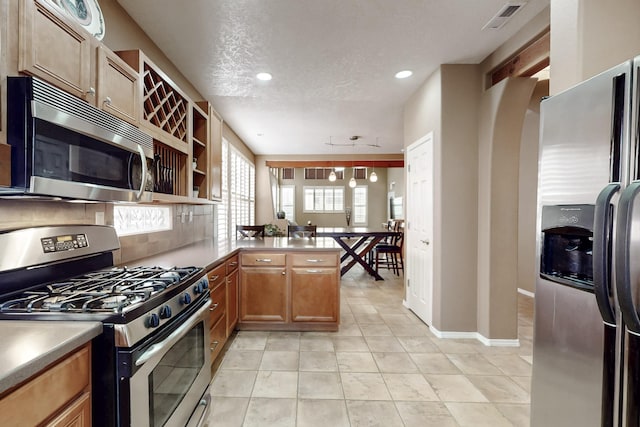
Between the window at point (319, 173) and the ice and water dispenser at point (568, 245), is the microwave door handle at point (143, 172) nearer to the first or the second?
the ice and water dispenser at point (568, 245)

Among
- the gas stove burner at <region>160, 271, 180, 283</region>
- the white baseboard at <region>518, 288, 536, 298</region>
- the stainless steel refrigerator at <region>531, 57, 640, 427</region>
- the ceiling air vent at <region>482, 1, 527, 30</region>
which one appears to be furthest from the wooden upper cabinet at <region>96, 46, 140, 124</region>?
the white baseboard at <region>518, 288, 536, 298</region>

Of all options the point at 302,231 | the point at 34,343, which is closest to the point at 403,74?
the point at 302,231

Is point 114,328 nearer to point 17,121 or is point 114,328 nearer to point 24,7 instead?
point 17,121

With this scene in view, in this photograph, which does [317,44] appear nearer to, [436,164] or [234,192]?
[436,164]

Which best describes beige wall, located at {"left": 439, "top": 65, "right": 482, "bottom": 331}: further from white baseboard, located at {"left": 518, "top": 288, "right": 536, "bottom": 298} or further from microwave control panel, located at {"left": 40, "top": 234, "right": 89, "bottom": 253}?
microwave control panel, located at {"left": 40, "top": 234, "right": 89, "bottom": 253}

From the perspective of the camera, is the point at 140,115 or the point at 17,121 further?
the point at 140,115

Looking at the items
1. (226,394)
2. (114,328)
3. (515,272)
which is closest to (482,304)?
(515,272)

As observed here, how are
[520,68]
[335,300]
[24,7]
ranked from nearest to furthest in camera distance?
[24,7] → [520,68] → [335,300]

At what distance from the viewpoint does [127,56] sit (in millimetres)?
1881

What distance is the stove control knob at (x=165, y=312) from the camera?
4.17 ft

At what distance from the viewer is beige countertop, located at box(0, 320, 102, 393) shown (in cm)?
73

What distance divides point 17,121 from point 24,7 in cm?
44

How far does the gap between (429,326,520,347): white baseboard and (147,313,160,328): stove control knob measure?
275 cm

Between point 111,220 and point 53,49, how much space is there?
1.13 m
